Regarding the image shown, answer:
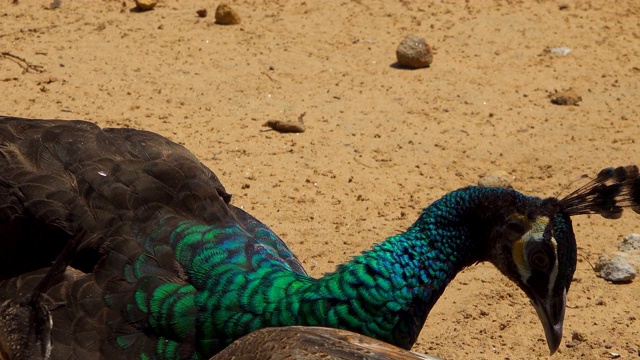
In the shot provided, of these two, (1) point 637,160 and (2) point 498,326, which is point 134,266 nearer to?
(2) point 498,326

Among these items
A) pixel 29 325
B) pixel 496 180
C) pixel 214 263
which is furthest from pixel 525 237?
pixel 496 180

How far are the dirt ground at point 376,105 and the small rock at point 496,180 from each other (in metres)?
0.09

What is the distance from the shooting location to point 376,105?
7406 millimetres

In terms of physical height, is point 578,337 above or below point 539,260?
below

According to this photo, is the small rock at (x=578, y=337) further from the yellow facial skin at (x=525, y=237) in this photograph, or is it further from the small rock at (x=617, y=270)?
the yellow facial skin at (x=525, y=237)

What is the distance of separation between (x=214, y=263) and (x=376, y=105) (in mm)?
3397

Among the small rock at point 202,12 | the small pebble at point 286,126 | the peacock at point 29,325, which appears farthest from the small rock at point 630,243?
the small rock at point 202,12

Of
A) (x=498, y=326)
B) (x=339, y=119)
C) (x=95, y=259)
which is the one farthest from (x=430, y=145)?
(x=95, y=259)

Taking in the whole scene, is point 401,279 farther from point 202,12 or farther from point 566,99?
point 202,12

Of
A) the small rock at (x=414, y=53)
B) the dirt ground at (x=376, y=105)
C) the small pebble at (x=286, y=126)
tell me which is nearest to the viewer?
the dirt ground at (x=376, y=105)

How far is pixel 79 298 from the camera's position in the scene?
4.17 meters

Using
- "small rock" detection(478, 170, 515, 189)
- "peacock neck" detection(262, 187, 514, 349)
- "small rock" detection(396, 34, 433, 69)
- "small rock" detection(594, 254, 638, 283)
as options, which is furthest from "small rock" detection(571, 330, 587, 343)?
"small rock" detection(396, 34, 433, 69)

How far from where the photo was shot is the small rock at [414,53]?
7867 millimetres

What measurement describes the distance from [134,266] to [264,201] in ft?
6.39
